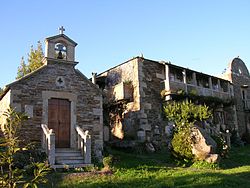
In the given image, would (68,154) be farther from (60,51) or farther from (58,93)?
(60,51)

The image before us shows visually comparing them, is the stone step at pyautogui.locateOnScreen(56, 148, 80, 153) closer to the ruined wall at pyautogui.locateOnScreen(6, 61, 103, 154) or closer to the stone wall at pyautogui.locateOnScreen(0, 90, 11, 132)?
the ruined wall at pyautogui.locateOnScreen(6, 61, 103, 154)

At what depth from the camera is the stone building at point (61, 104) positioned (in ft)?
44.0

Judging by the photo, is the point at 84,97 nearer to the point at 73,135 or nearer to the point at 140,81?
the point at 73,135

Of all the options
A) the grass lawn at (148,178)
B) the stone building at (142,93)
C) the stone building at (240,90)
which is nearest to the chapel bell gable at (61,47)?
the stone building at (142,93)

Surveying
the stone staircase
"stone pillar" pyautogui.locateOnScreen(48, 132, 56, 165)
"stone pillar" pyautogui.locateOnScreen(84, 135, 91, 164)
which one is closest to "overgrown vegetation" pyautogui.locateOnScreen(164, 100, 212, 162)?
"stone pillar" pyautogui.locateOnScreen(84, 135, 91, 164)

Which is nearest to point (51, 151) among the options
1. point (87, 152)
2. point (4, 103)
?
point (87, 152)

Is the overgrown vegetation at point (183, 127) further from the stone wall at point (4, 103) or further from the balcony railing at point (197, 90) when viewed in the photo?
the stone wall at point (4, 103)

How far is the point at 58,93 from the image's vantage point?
14.5 metres

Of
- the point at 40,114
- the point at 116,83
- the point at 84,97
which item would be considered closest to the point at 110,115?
the point at 116,83

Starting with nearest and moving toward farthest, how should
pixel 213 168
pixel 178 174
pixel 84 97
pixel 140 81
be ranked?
pixel 178 174, pixel 213 168, pixel 84 97, pixel 140 81

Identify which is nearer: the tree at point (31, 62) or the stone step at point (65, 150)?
the stone step at point (65, 150)

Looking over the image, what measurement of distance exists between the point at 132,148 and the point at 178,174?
6.46 m

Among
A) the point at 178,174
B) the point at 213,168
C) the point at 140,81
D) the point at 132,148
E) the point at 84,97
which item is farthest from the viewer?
the point at 140,81

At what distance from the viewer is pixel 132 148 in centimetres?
1802
